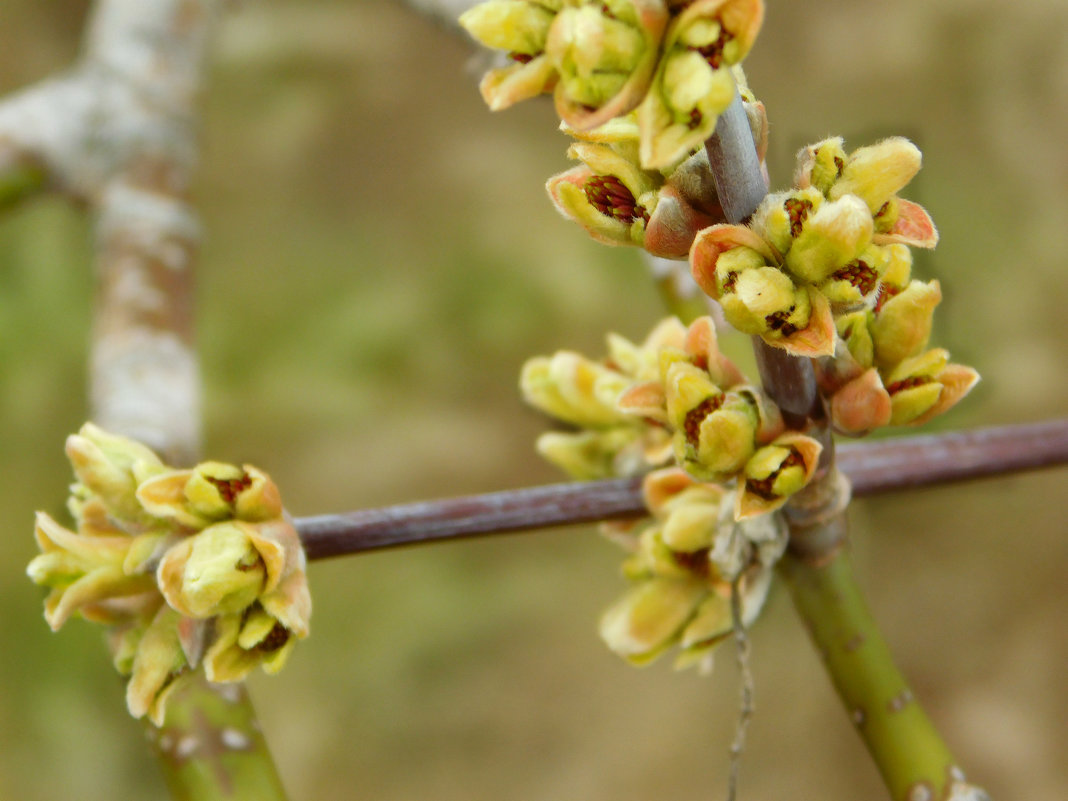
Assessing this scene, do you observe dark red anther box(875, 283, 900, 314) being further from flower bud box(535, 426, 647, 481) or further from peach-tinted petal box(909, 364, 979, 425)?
flower bud box(535, 426, 647, 481)

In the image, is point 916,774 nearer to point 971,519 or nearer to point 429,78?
point 971,519

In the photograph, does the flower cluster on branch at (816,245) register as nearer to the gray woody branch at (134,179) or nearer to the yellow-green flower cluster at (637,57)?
the yellow-green flower cluster at (637,57)

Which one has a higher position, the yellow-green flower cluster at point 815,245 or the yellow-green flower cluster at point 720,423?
the yellow-green flower cluster at point 815,245

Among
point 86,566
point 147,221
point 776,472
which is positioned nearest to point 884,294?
point 776,472

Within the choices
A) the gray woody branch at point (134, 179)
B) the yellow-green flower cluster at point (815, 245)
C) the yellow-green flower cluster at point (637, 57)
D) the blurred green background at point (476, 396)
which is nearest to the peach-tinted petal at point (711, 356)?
the yellow-green flower cluster at point (815, 245)

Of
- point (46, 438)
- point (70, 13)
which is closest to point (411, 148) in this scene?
point (70, 13)
